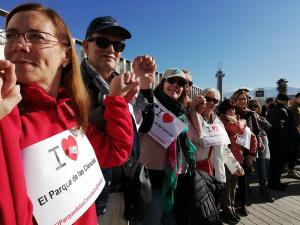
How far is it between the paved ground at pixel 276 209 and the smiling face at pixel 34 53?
416 cm

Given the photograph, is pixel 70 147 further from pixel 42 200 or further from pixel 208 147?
pixel 208 147

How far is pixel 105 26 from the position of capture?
196 centimetres

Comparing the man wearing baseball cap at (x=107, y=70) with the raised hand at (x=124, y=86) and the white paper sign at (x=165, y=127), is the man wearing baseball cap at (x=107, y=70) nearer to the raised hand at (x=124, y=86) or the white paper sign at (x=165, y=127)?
the raised hand at (x=124, y=86)

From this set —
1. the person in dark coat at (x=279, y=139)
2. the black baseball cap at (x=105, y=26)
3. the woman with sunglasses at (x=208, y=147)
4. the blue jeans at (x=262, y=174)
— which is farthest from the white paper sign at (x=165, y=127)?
the person in dark coat at (x=279, y=139)

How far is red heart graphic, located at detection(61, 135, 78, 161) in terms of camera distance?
4.13 feet

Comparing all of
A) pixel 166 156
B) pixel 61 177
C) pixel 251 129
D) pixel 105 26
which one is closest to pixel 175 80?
pixel 166 156

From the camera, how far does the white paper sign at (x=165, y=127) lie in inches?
110

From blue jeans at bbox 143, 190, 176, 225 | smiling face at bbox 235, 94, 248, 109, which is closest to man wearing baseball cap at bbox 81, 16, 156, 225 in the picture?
blue jeans at bbox 143, 190, 176, 225

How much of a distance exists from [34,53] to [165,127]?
5.60ft

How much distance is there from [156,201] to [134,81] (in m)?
1.36

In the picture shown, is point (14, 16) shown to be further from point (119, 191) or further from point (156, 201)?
point (156, 201)

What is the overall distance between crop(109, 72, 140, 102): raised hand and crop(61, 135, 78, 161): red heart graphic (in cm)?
38

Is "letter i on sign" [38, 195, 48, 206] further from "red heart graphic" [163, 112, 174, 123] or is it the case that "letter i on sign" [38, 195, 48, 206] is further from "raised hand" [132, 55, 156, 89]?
"red heart graphic" [163, 112, 174, 123]

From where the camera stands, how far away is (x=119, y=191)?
1.92m
